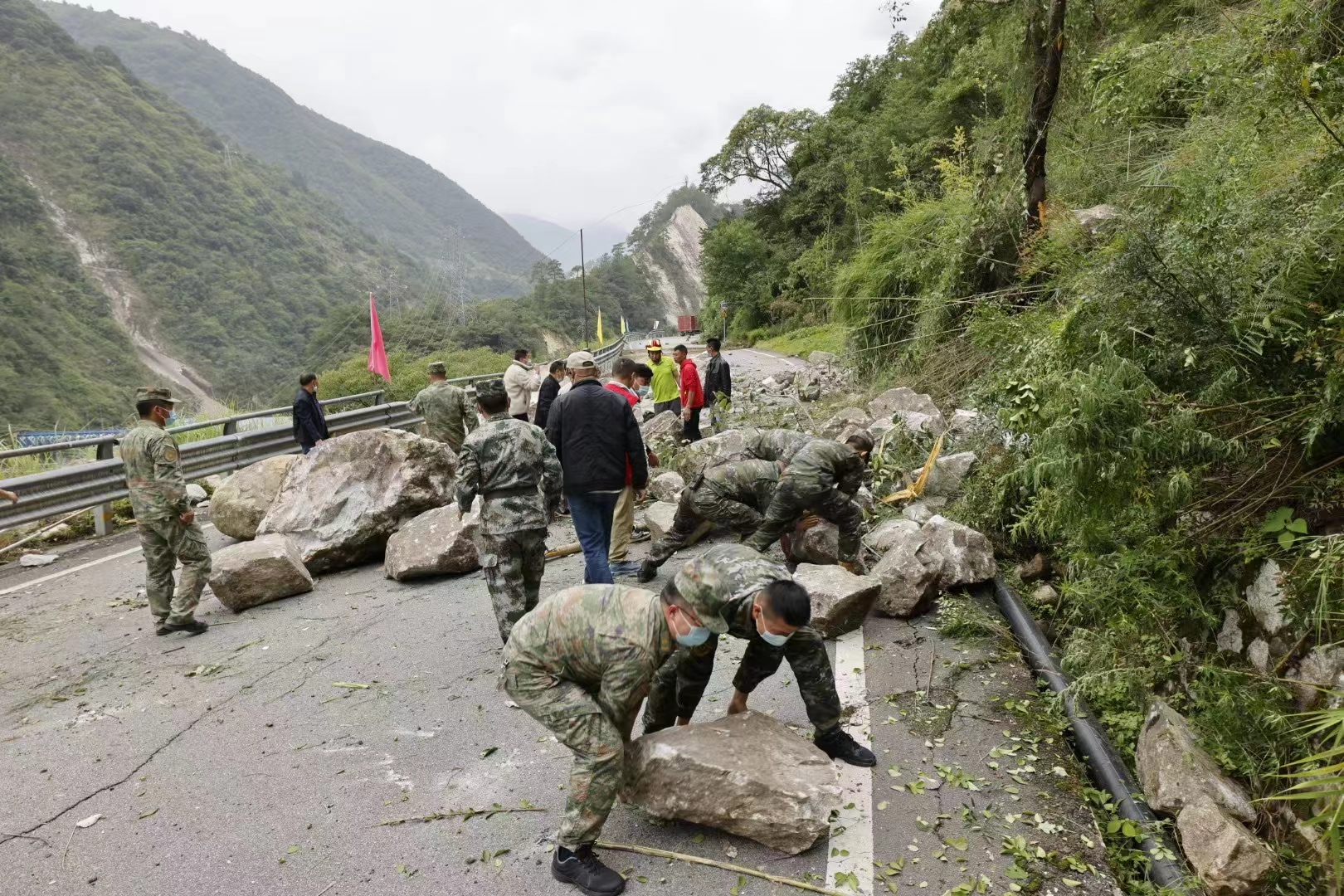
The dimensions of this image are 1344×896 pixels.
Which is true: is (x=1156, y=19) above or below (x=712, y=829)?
above

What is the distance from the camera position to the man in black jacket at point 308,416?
9.18m

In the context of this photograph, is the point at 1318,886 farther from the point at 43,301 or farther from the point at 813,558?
the point at 43,301

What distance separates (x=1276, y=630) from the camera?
338cm

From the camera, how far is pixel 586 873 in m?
2.80

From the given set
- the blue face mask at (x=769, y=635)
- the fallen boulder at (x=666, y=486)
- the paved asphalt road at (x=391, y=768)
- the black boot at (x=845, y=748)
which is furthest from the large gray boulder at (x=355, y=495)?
the blue face mask at (x=769, y=635)

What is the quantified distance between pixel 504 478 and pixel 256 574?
261cm

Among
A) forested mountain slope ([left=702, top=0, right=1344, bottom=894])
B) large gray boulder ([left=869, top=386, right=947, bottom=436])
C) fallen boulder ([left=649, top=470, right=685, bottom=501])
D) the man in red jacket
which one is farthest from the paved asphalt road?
the man in red jacket

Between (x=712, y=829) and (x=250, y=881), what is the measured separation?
184 centimetres

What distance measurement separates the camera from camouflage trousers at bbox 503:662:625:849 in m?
2.80

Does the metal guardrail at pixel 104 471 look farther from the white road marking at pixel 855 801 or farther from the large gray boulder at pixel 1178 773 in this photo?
the large gray boulder at pixel 1178 773

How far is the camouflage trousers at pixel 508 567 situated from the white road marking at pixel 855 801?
6.74 feet

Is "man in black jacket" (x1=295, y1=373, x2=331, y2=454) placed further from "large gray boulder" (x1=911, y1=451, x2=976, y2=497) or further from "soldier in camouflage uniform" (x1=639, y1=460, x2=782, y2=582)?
"large gray boulder" (x1=911, y1=451, x2=976, y2=497)

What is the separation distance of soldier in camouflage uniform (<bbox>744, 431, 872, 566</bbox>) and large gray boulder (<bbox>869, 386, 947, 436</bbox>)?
2506 millimetres

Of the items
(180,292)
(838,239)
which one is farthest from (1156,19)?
(180,292)
